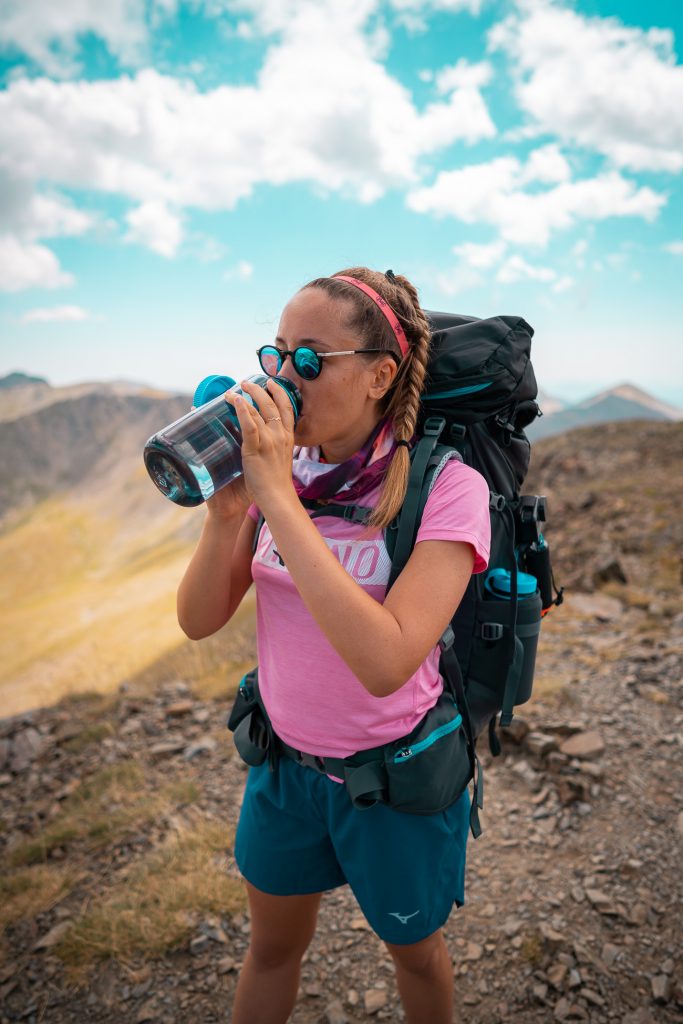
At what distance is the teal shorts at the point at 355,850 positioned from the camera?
2111mm

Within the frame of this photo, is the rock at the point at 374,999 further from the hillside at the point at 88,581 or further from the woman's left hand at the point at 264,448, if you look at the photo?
the hillside at the point at 88,581

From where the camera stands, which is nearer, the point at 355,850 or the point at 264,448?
the point at 264,448

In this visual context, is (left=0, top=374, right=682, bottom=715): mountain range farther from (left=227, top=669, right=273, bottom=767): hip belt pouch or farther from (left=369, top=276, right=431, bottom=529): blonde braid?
(left=369, top=276, right=431, bottom=529): blonde braid

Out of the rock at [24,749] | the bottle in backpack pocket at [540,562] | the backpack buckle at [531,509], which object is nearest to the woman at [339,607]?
the backpack buckle at [531,509]

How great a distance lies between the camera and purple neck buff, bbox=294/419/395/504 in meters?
2.10

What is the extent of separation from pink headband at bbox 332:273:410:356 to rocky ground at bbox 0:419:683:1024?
336 centimetres

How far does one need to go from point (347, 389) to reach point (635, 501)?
661 inches

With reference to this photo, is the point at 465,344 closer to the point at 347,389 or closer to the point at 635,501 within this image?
the point at 347,389

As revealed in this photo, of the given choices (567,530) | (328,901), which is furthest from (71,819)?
(567,530)

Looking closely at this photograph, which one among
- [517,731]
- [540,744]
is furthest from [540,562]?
[517,731]

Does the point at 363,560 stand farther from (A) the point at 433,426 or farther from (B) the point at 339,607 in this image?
(A) the point at 433,426

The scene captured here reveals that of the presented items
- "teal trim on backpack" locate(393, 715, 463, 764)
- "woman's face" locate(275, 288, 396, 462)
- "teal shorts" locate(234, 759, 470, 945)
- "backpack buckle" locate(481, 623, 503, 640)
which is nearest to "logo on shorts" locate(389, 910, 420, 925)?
"teal shorts" locate(234, 759, 470, 945)

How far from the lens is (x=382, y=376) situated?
212cm

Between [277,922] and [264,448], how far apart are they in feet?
5.89
